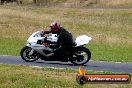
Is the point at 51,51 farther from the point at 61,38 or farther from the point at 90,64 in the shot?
the point at 90,64

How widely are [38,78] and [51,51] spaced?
5.43m

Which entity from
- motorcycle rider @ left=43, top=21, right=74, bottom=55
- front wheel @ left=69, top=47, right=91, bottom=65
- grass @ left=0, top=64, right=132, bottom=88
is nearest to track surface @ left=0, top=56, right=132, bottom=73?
front wheel @ left=69, top=47, right=91, bottom=65

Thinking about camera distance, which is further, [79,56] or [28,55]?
[28,55]

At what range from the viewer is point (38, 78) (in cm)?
1433

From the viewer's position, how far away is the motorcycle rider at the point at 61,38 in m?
19.1

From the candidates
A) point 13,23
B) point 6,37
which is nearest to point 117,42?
point 6,37

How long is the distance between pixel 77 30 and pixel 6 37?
9.98 meters

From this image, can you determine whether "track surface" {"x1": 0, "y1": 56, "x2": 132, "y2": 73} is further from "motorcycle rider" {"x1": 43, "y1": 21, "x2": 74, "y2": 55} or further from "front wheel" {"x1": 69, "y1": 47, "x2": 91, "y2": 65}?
"motorcycle rider" {"x1": 43, "y1": 21, "x2": 74, "y2": 55}

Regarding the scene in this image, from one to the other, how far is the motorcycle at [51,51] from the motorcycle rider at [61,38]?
153mm

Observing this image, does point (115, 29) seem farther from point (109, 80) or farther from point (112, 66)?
point (109, 80)

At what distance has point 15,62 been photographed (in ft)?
63.7

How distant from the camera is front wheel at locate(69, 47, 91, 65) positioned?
63.4 feet

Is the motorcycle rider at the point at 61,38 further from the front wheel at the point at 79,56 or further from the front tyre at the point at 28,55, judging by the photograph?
the front tyre at the point at 28,55

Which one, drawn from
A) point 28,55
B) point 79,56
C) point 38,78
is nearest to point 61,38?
point 79,56
